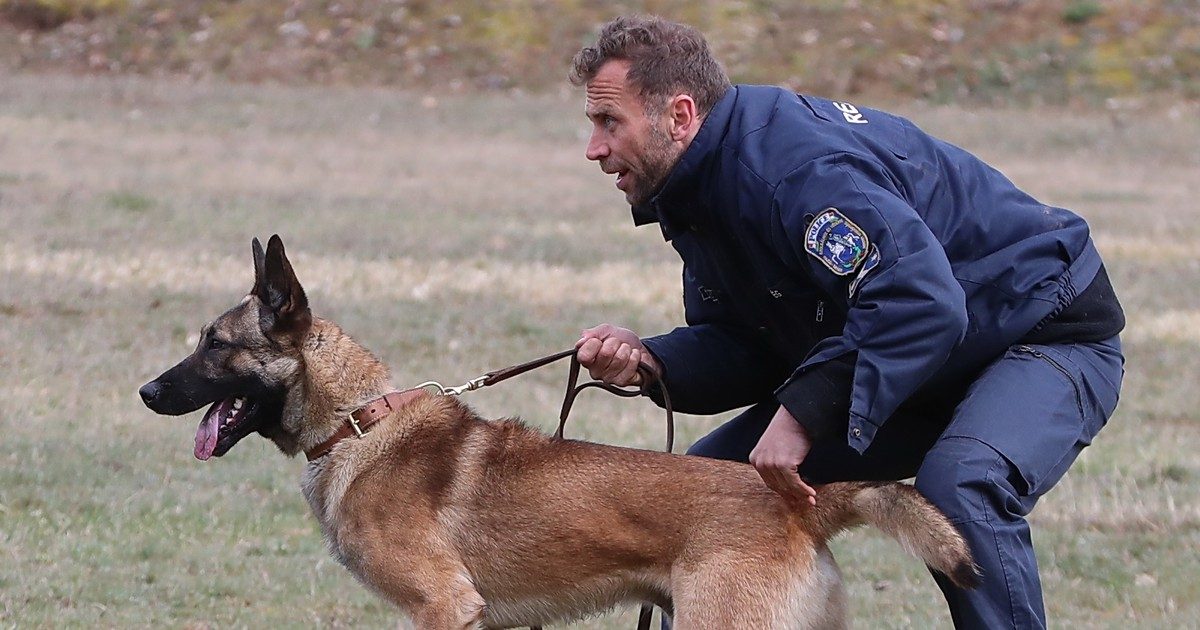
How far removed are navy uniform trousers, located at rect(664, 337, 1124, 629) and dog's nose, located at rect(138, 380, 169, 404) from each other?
80.8 inches

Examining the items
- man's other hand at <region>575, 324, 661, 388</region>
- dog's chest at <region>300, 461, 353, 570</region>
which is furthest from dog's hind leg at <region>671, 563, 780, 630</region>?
dog's chest at <region>300, 461, 353, 570</region>

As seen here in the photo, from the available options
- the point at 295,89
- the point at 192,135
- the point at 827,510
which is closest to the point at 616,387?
the point at 827,510

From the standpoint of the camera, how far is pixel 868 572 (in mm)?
5508

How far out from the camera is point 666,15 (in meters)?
22.8

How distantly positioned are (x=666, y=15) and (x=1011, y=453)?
1994 cm

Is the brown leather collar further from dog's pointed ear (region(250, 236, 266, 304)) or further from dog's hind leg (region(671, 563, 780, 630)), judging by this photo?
dog's hind leg (region(671, 563, 780, 630))

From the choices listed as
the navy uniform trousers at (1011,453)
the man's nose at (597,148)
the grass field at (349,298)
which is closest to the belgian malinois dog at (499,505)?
the navy uniform trousers at (1011,453)

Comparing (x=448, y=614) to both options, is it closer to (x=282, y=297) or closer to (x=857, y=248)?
(x=282, y=297)

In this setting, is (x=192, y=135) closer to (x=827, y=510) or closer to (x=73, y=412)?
(x=73, y=412)

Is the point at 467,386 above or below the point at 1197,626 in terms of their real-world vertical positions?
above

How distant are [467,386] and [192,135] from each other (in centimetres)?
1397

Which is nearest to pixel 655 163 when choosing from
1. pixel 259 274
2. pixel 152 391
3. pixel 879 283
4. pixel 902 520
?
pixel 879 283

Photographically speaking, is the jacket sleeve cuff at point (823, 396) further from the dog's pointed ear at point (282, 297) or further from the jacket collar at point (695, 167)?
the dog's pointed ear at point (282, 297)

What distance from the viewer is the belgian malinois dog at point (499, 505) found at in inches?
138
